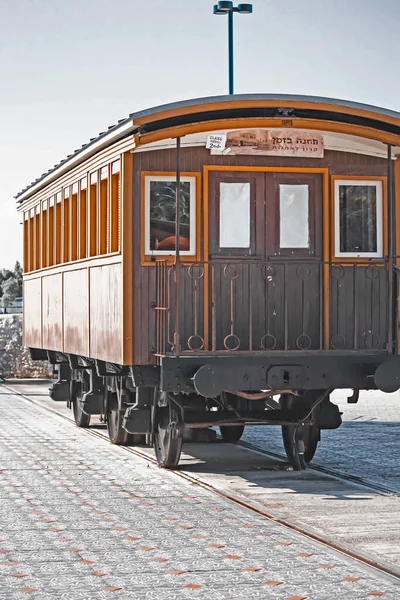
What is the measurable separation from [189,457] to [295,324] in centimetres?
226

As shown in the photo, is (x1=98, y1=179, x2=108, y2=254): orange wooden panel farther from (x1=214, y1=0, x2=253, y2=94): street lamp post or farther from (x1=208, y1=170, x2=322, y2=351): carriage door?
(x1=214, y1=0, x2=253, y2=94): street lamp post

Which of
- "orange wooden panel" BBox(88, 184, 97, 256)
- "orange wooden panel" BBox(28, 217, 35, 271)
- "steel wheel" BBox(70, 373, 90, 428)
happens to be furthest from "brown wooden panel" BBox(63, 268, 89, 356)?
"orange wooden panel" BBox(28, 217, 35, 271)

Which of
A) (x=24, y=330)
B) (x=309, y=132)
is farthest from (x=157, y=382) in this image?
(x=24, y=330)

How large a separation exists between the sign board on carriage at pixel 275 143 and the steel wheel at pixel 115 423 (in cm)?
377

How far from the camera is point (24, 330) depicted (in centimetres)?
2180

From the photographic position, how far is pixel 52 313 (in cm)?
1844

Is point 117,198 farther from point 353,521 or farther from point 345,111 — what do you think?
point 353,521

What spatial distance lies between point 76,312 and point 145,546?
24.8 feet

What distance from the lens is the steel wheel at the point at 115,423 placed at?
50.3 feet

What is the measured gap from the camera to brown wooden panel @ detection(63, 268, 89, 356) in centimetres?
1541

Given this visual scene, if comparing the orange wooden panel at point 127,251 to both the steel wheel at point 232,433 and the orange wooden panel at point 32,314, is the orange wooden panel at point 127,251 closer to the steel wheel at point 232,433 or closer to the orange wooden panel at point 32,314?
the steel wheel at point 232,433

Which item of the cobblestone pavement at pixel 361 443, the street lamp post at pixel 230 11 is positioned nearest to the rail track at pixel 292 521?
the cobblestone pavement at pixel 361 443

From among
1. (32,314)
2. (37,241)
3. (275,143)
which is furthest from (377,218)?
(32,314)

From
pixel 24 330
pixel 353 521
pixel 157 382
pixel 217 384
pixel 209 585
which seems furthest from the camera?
pixel 24 330
